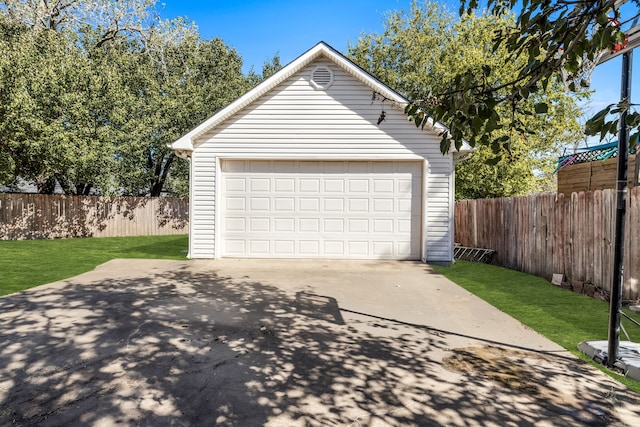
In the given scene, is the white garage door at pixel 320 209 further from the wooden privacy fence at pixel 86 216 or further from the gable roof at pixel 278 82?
the wooden privacy fence at pixel 86 216

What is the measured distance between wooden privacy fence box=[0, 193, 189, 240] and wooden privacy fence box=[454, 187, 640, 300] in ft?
54.4

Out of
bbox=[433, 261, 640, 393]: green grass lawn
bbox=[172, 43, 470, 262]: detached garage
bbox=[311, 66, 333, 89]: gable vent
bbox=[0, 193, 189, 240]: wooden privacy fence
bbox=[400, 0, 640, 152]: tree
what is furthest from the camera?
bbox=[0, 193, 189, 240]: wooden privacy fence

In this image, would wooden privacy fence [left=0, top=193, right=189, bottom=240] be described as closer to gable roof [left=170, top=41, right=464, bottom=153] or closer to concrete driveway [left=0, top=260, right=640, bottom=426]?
gable roof [left=170, top=41, right=464, bottom=153]

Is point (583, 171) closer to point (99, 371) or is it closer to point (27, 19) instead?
point (99, 371)

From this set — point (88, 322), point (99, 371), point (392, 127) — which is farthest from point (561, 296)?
point (88, 322)

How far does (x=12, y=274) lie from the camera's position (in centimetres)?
763

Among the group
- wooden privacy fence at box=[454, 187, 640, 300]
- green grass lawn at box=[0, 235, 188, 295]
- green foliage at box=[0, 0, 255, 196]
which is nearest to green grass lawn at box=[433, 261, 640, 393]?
wooden privacy fence at box=[454, 187, 640, 300]

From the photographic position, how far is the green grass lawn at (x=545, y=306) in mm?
4391

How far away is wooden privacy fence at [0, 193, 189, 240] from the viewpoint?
50.4 feet

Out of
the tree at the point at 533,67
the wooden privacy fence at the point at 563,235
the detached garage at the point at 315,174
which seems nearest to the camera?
the tree at the point at 533,67

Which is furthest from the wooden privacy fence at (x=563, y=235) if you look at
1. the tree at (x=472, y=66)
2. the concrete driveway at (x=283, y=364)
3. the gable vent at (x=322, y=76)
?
the gable vent at (x=322, y=76)

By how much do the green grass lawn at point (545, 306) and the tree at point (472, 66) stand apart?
196 inches

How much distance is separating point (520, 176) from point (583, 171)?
313 inches

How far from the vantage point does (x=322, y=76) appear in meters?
10.1
